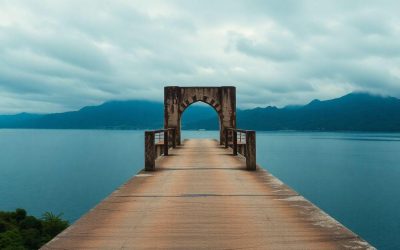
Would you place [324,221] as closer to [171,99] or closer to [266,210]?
[266,210]

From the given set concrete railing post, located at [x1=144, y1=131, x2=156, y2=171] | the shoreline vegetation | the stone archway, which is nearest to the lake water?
the shoreline vegetation

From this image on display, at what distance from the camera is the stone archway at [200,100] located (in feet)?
106

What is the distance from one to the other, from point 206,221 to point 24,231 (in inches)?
1047

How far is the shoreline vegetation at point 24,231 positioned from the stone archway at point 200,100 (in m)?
12.2

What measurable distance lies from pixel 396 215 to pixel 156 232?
52.9 meters

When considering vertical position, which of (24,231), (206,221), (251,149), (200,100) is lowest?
(24,231)

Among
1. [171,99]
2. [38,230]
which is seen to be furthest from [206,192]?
[38,230]

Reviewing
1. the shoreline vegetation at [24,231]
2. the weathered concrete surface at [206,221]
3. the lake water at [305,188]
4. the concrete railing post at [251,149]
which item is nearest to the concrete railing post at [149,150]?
the weathered concrete surface at [206,221]

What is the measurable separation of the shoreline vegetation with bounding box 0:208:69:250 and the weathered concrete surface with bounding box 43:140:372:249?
18479mm

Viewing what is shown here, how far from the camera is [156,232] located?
6.78m

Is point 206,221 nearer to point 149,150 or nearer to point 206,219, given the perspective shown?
point 206,219

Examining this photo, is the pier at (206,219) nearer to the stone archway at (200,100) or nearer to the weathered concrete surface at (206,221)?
the weathered concrete surface at (206,221)

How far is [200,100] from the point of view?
32531mm

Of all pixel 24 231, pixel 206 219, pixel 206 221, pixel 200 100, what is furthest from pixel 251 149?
pixel 24 231
